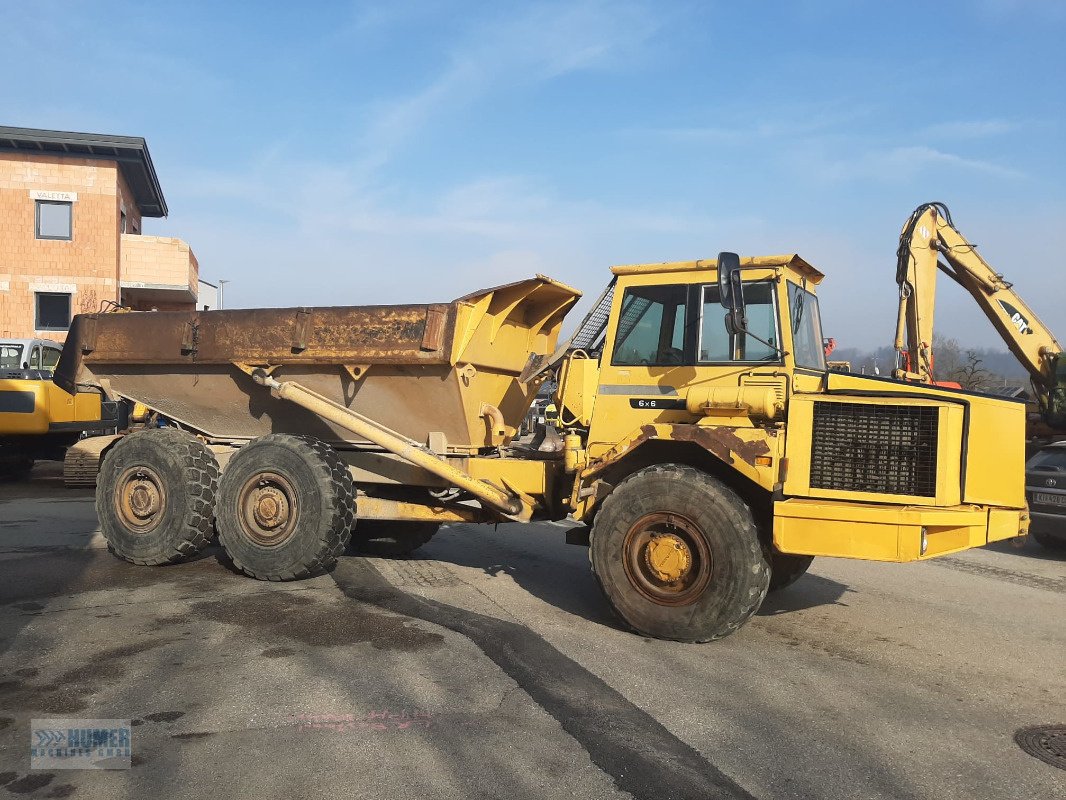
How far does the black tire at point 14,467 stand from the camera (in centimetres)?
1411

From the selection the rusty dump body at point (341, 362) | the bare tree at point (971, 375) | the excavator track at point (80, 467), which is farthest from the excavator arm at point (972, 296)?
the excavator track at point (80, 467)

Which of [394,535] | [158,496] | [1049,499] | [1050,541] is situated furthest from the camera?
[1050,541]

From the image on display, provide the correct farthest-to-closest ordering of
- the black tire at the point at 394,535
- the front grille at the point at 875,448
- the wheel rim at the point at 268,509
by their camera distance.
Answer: the black tire at the point at 394,535, the wheel rim at the point at 268,509, the front grille at the point at 875,448

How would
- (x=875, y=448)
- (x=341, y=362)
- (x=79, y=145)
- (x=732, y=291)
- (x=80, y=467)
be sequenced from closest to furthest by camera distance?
(x=875, y=448)
(x=732, y=291)
(x=341, y=362)
(x=80, y=467)
(x=79, y=145)

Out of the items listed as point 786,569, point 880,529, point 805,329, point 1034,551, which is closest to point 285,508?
point 786,569

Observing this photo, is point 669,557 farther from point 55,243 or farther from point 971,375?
point 55,243

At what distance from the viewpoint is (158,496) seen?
7.62 m

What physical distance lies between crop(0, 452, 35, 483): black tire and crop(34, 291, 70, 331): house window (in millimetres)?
11504

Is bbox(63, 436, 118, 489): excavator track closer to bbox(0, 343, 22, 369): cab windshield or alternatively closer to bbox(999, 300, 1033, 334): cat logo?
bbox(0, 343, 22, 369): cab windshield

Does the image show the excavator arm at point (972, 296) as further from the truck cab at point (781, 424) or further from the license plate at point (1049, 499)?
the truck cab at point (781, 424)

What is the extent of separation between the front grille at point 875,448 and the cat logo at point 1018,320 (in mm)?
9066

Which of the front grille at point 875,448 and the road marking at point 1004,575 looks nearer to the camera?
the front grille at point 875,448

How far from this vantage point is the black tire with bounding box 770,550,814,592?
682cm

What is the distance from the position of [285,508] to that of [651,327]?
334 cm
